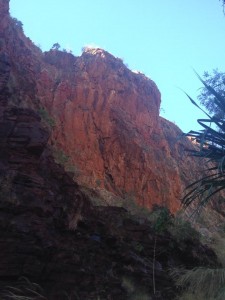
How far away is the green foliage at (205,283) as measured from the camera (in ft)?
33.3

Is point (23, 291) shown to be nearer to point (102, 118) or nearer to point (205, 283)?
point (205, 283)

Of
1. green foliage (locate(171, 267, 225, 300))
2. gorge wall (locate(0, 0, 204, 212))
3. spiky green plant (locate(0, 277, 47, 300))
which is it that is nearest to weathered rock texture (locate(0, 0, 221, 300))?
spiky green plant (locate(0, 277, 47, 300))

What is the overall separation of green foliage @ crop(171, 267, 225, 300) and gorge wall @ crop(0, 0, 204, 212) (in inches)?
533

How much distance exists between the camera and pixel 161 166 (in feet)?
106

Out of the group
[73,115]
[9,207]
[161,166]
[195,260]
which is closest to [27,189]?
[9,207]

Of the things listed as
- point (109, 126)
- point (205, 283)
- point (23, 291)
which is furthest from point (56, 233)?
point (109, 126)

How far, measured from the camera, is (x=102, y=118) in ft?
102

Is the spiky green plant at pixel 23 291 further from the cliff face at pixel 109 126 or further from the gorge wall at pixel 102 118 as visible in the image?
the gorge wall at pixel 102 118

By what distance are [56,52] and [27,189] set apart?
25.5 meters

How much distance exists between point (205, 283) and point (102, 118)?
21.3m

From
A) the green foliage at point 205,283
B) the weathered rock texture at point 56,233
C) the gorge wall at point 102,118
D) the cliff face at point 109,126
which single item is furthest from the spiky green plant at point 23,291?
the gorge wall at point 102,118

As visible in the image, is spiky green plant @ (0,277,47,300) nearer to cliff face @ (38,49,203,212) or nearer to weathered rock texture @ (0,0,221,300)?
weathered rock texture @ (0,0,221,300)

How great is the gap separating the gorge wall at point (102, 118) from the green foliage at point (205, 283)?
1355 cm

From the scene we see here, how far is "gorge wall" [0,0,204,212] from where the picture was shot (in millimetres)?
27828
